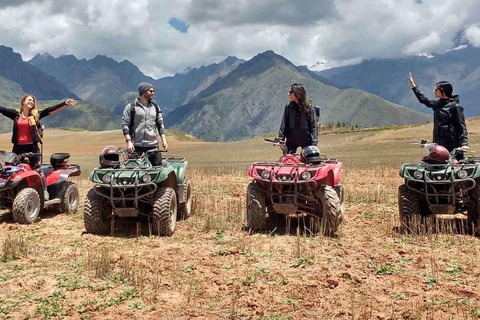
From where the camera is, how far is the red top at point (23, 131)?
8.55m

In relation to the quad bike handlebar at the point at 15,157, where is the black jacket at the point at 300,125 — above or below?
above

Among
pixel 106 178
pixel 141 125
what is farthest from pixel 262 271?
pixel 141 125

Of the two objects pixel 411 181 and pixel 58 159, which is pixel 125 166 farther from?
pixel 411 181

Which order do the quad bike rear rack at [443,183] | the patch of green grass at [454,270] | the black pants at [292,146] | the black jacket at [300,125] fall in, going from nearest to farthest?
the patch of green grass at [454,270]
the quad bike rear rack at [443,183]
the black jacket at [300,125]
the black pants at [292,146]

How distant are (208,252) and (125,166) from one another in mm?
2312

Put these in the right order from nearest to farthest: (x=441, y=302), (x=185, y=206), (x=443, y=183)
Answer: (x=441, y=302)
(x=443, y=183)
(x=185, y=206)

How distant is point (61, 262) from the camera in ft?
19.0

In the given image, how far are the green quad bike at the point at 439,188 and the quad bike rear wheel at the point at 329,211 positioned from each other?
1.16 metres

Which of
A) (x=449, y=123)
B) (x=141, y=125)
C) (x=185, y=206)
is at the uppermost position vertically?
(x=141, y=125)

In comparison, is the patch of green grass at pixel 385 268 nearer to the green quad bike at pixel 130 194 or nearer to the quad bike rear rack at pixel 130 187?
the green quad bike at pixel 130 194

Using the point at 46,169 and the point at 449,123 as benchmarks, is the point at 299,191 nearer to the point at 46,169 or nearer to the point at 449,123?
the point at 449,123

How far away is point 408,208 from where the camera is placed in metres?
7.42

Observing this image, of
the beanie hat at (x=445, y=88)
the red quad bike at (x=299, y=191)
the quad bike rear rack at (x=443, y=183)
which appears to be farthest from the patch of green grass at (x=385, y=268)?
the beanie hat at (x=445, y=88)

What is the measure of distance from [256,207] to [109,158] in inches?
108
